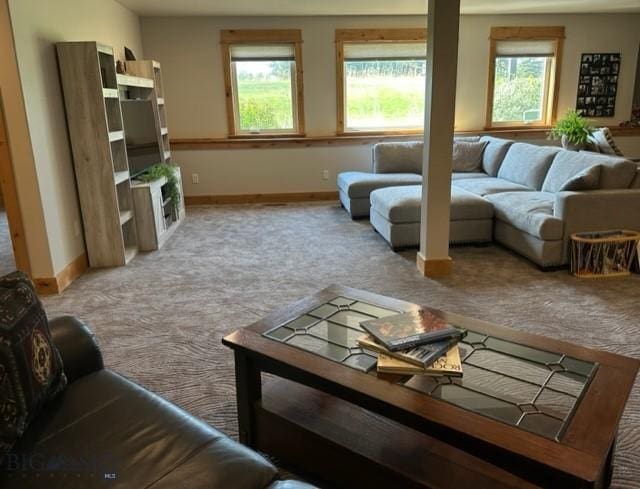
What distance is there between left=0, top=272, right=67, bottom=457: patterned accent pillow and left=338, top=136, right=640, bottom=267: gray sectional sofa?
10.3 ft

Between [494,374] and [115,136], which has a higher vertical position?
[115,136]

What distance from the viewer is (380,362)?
1539 mm

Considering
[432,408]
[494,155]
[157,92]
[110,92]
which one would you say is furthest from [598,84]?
[432,408]

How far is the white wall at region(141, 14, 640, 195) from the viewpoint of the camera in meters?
6.05

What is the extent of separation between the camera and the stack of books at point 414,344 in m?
1.50

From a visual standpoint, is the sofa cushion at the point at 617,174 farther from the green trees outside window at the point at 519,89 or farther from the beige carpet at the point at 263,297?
the green trees outside window at the point at 519,89

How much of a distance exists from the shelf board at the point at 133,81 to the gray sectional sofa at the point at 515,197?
2.32 m

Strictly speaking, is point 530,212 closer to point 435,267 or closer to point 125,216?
point 435,267

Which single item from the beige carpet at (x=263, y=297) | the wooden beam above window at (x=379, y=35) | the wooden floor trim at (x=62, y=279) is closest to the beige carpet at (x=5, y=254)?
the wooden floor trim at (x=62, y=279)

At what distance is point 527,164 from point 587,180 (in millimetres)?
1271

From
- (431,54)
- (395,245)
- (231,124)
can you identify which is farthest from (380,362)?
(231,124)

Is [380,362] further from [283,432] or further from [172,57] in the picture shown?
[172,57]

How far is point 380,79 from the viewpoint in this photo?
20.9 feet

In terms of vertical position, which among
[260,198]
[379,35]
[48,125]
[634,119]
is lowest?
[260,198]
